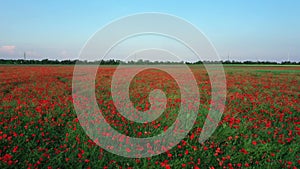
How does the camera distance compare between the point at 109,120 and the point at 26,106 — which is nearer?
the point at 109,120

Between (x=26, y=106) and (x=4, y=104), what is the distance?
0.92m

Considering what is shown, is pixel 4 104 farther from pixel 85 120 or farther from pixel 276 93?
pixel 276 93

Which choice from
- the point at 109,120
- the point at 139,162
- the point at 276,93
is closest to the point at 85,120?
the point at 109,120

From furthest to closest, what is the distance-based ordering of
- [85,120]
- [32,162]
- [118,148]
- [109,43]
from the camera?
1. [109,43]
2. [85,120]
3. [118,148]
4. [32,162]

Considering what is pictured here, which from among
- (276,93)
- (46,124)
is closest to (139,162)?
(46,124)

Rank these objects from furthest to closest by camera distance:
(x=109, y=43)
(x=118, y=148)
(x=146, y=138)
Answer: (x=109, y=43)
(x=146, y=138)
(x=118, y=148)

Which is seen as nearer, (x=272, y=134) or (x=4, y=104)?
(x=272, y=134)

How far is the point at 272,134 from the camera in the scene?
6.31 meters

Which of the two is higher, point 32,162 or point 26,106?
point 26,106

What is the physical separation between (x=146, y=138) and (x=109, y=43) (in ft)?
11.6

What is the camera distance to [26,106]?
777 centimetres

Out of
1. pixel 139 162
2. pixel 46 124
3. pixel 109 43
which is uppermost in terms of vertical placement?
pixel 109 43

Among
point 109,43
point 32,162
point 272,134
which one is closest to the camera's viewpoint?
point 32,162

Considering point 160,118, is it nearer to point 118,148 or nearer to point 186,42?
point 118,148
